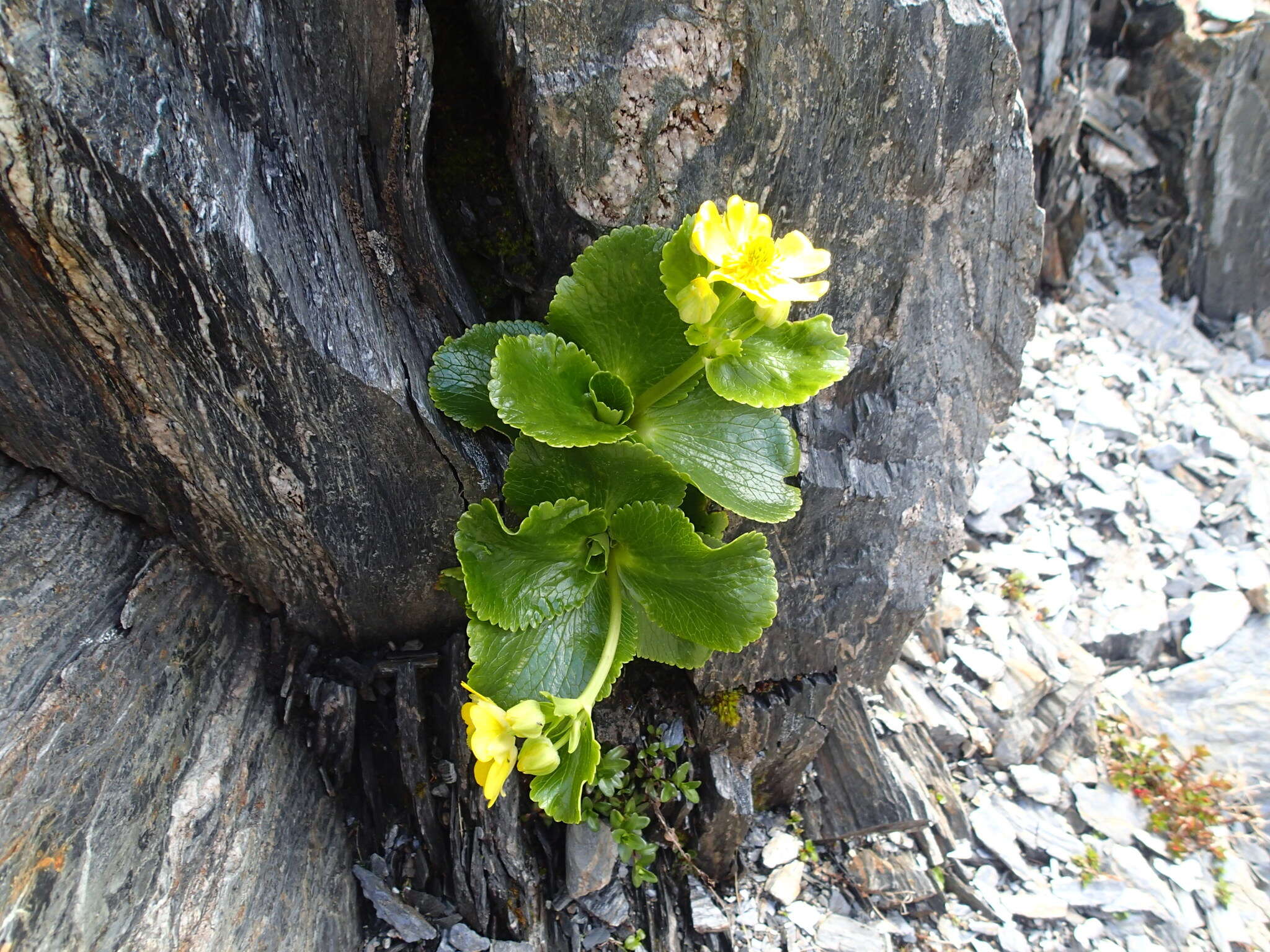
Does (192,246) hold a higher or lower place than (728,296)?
higher

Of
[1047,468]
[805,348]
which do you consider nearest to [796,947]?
[805,348]

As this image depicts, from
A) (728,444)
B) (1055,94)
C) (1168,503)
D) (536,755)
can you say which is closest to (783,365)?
(728,444)

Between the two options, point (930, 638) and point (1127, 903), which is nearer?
point (1127, 903)

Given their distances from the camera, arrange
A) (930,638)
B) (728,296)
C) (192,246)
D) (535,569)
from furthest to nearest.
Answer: (930,638), (535,569), (728,296), (192,246)

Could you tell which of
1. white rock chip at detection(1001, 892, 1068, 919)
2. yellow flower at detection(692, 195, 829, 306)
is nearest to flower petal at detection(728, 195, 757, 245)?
yellow flower at detection(692, 195, 829, 306)

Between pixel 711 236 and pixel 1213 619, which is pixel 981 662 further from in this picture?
pixel 711 236

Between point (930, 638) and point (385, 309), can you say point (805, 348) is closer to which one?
point (385, 309)

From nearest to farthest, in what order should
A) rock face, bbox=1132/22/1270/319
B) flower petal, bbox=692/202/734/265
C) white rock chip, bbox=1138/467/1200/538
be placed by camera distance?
flower petal, bbox=692/202/734/265 < white rock chip, bbox=1138/467/1200/538 < rock face, bbox=1132/22/1270/319

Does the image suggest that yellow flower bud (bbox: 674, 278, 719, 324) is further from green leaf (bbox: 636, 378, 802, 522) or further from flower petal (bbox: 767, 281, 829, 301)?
green leaf (bbox: 636, 378, 802, 522)
